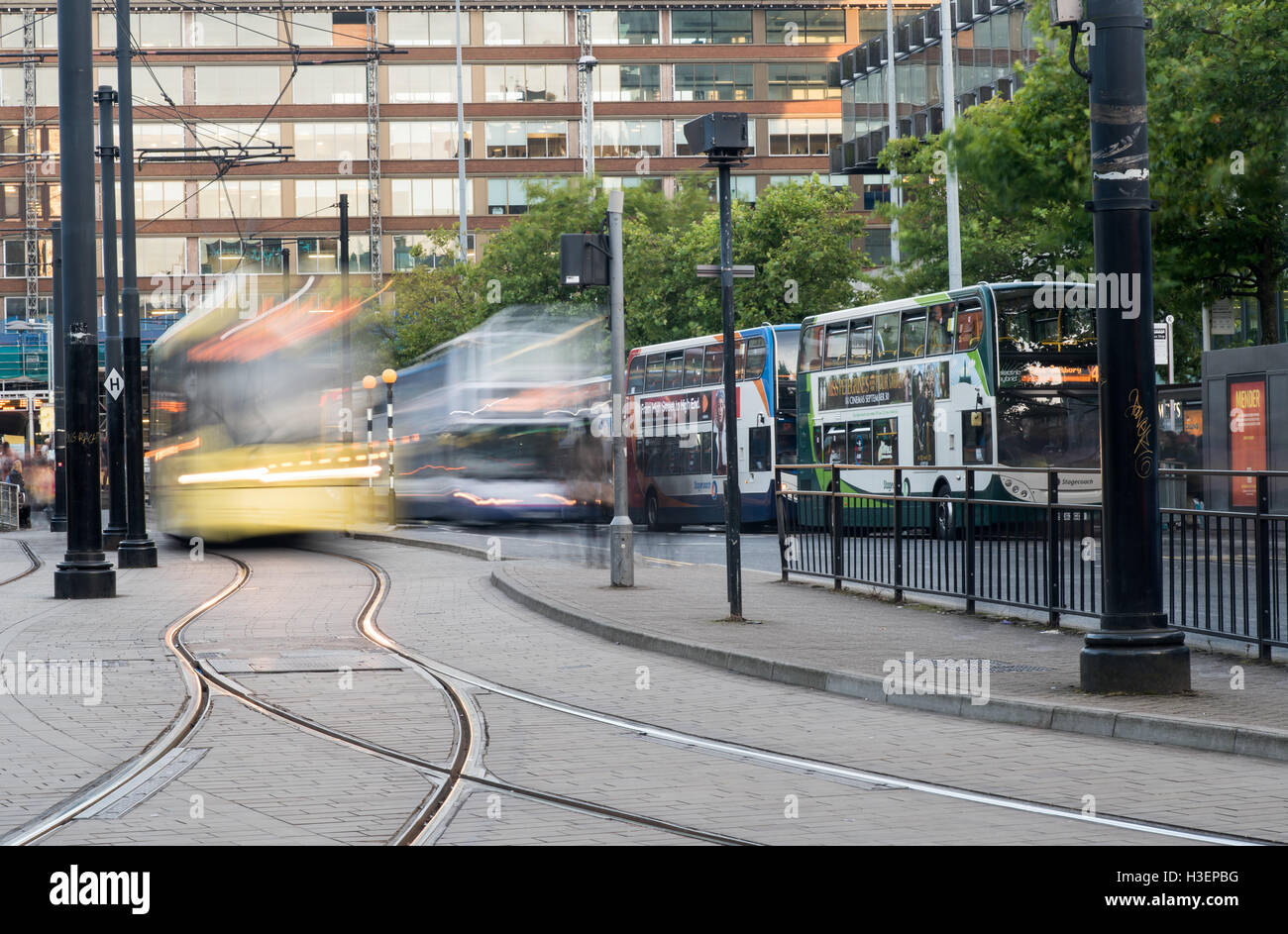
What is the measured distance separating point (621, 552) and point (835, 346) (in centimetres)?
1489

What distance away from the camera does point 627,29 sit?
8531 centimetres

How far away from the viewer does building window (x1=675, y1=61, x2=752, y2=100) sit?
281ft

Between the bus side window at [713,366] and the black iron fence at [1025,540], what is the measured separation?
1264cm

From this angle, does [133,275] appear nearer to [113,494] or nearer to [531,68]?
[113,494]

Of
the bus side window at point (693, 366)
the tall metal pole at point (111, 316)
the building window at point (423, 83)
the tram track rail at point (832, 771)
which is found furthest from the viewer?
the building window at point (423, 83)

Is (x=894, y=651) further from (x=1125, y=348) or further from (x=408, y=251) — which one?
(x=408, y=251)

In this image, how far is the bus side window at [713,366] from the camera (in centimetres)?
3403

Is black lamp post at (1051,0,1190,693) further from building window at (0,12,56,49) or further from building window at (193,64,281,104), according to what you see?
building window at (0,12,56,49)

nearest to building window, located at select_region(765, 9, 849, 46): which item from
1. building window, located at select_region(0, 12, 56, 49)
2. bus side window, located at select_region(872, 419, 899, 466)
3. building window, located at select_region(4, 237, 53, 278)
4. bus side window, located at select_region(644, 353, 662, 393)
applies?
building window, located at select_region(0, 12, 56, 49)

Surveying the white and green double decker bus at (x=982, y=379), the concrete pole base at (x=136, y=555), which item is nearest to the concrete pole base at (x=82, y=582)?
the concrete pole base at (x=136, y=555)

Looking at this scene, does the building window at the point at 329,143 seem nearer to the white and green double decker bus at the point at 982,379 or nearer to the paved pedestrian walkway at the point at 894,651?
the white and green double decker bus at the point at 982,379

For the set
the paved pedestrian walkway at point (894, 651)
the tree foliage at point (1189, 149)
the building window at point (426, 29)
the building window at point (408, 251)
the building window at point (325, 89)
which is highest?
the building window at point (426, 29)
